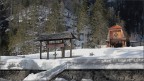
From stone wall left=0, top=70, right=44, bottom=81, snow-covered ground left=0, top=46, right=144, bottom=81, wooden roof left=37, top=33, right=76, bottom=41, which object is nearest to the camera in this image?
snow-covered ground left=0, top=46, right=144, bottom=81

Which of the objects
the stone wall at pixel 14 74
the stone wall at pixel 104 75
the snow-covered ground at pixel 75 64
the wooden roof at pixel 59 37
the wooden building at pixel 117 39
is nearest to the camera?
the stone wall at pixel 104 75

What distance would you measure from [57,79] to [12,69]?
462 centimetres

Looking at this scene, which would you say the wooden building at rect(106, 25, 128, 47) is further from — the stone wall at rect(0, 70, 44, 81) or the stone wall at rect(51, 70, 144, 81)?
the stone wall at rect(51, 70, 144, 81)

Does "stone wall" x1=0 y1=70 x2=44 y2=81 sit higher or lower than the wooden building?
lower

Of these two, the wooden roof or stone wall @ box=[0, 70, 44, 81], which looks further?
the wooden roof

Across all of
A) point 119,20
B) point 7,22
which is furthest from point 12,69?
point 119,20

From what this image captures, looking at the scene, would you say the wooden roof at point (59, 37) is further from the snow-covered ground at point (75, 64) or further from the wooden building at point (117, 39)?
the wooden building at point (117, 39)

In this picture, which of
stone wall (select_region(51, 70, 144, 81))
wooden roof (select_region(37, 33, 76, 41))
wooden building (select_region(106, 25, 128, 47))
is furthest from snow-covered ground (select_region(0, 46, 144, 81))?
wooden building (select_region(106, 25, 128, 47))

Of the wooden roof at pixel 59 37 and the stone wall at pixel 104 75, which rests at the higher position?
the wooden roof at pixel 59 37

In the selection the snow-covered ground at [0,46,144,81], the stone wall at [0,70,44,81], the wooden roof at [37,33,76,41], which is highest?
the wooden roof at [37,33,76,41]

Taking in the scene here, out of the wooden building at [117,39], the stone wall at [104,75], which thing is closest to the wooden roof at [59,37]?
→ the stone wall at [104,75]

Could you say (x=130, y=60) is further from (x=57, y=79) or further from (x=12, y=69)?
(x=12, y=69)

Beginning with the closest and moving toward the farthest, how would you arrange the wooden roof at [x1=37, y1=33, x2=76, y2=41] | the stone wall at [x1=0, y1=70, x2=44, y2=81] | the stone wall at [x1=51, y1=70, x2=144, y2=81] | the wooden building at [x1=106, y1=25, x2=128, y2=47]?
1. the stone wall at [x1=51, y1=70, x2=144, y2=81]
2. the stone wall at [x1=0, y1=70, x2=44, y2=81]
3. the wooden roof at [x1=37, y1=33, x2=76, y2=41]
4. the wooden building at [x1=106, y1=25, x2=128, y2=47]

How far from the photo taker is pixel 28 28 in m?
55.4
